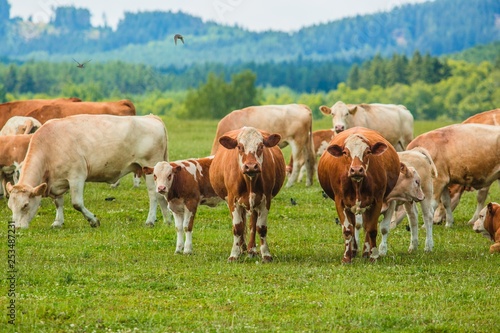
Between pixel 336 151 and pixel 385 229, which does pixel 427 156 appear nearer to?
pixel 385 229

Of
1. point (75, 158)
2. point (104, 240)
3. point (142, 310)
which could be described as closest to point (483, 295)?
point (142, 310)

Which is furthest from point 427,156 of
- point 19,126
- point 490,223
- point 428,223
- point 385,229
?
point 19,126

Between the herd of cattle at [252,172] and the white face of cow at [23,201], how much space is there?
18 millimetres

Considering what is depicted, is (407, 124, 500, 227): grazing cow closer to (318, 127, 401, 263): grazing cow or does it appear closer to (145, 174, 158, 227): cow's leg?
(318, 127, 401, 263): grazing cow

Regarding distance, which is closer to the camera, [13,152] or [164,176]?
[164,176]

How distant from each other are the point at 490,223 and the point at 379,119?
12380mm

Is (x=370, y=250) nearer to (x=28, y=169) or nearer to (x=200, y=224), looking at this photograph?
(x=200, y=224)

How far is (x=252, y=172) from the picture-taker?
14047mm

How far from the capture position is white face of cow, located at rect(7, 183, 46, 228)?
59.1 feet

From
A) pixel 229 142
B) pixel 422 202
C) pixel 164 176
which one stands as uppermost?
pixel 229 142

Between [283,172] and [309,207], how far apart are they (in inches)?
250

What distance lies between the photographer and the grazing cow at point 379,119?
27.8 meters

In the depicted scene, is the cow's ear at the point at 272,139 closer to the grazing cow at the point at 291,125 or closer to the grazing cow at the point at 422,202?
the grazing cow at the point at 422,202

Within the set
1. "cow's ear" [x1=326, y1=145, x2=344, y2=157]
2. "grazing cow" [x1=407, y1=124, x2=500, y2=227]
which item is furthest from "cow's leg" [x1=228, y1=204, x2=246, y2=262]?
"grazing cow" [x1=407, y1=124, x2=500, y2=227]
